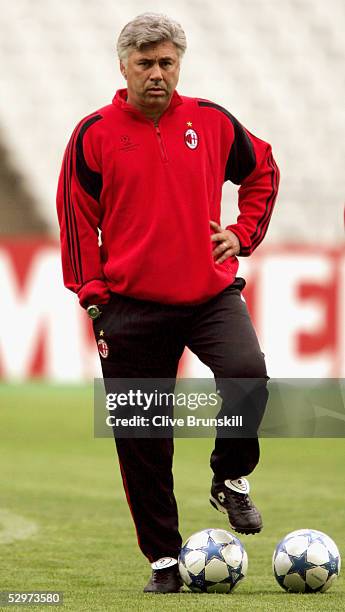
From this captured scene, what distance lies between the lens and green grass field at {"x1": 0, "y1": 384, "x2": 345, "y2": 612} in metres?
5.06

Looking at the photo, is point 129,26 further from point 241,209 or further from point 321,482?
point 321,482

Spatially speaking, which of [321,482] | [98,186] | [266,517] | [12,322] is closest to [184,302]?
[98,186]

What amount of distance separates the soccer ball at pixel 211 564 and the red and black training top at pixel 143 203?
976 mm

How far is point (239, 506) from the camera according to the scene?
16.6 ft

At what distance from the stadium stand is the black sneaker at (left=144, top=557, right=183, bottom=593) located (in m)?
13.5

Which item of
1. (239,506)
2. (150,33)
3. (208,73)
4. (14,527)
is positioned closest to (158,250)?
(150,33)

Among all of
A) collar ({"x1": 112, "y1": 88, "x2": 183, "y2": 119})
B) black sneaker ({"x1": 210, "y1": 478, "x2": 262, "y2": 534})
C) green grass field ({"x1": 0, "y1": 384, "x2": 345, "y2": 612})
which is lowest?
green grass field ({"x1": 0, "y1": 384, "x2": 345, "y2": 612})

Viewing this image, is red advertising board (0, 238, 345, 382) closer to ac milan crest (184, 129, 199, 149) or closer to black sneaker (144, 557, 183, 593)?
black sneaker (144, 557, 183, 593)

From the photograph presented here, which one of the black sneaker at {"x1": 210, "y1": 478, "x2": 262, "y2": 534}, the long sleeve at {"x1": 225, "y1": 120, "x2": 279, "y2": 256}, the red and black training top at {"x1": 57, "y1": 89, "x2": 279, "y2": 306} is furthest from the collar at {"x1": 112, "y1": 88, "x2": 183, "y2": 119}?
the black sneaker at {"x1": 210, "y1": 478, "x2": 262, "y2": 534}

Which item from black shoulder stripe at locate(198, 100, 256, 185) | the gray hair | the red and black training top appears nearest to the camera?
the gray hair

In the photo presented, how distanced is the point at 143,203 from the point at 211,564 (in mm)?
1414

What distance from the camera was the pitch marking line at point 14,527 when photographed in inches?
268

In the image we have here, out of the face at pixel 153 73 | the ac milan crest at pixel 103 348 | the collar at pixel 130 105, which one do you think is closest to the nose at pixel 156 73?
the face at pixel 153 73

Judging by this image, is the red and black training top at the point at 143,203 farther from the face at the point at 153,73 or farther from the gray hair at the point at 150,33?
the gray hair at the point at 150,33
